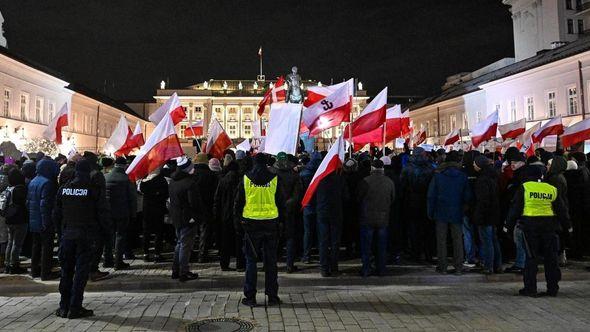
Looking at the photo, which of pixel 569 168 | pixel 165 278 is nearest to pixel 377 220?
pixel 165 278

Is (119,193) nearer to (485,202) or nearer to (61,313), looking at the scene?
(61,313)

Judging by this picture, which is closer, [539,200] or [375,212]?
[539,200]

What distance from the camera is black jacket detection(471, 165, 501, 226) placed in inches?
322

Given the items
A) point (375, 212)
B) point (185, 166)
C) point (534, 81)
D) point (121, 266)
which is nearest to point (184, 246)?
point (185, 166)

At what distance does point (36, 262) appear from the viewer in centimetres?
834

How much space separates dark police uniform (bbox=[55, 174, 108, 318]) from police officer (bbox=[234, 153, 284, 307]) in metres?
1.96

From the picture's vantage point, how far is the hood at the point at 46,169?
7869 mm

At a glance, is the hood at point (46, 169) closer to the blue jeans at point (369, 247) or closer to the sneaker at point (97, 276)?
the sneaker at point (97, 276)

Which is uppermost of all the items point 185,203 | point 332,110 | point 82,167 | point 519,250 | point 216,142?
point 332,110

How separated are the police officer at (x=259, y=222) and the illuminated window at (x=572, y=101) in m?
35.0

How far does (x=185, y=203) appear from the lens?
7.91 meters

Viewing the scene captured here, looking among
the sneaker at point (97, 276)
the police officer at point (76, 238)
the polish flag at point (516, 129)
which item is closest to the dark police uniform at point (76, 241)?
the police officer at point (76, 238)

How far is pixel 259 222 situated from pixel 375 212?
2.34 metres

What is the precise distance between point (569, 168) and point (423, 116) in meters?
56.8
